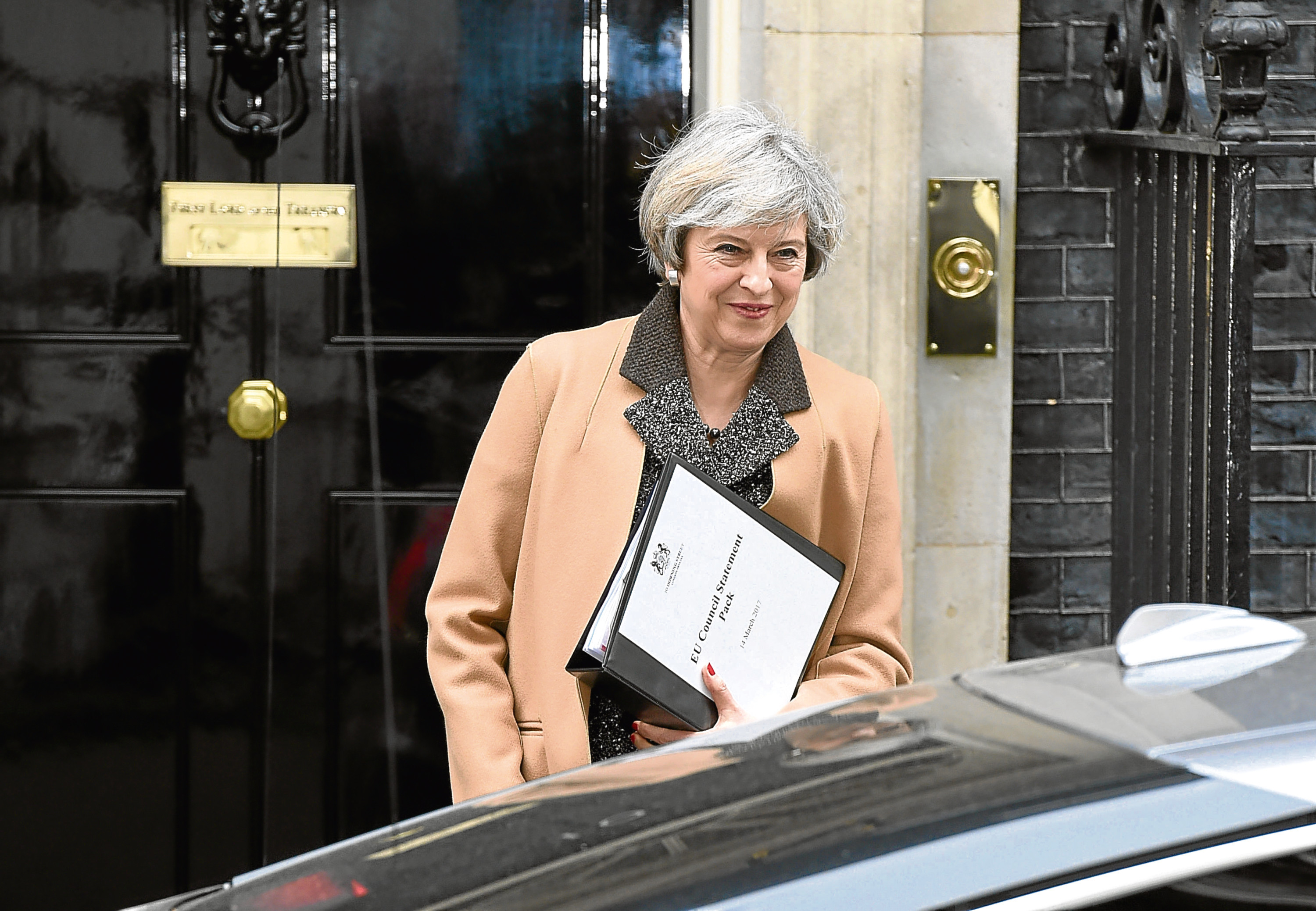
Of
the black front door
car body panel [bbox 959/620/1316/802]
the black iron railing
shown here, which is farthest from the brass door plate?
car body panel [bbox 959/620/1316/802]

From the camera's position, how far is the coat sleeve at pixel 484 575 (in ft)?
8.77

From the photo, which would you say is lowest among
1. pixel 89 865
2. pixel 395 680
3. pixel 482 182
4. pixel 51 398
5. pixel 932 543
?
pixel 89 865

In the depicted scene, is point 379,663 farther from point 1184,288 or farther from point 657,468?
point 1184,288

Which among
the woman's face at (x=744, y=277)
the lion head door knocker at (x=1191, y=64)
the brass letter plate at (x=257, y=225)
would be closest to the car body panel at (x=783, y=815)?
the woman's face at (x=744, y=277)

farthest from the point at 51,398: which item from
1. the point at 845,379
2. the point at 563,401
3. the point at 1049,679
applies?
the point at 1049,679

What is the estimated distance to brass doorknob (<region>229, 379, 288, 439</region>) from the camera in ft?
13.7

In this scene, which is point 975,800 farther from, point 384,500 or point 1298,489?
point 1298,489

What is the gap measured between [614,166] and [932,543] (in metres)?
1.31

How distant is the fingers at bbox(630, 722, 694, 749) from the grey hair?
750mm

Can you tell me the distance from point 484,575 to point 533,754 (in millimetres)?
307

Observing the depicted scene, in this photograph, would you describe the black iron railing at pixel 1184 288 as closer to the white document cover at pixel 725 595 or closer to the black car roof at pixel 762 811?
the white document cover at pixel 725 595

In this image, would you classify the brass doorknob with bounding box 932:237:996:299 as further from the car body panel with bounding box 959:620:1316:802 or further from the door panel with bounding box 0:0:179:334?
the car body panel with bounding box 959:620:1316:802

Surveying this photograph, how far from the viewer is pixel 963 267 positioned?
4.23 m

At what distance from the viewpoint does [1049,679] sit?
2.00 metres
